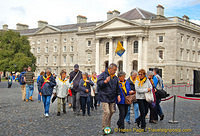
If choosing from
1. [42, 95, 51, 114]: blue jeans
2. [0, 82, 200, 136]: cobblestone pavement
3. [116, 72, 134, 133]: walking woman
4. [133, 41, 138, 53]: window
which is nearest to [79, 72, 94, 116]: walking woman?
[0, 82, 200, 136]: cobblestone pavement

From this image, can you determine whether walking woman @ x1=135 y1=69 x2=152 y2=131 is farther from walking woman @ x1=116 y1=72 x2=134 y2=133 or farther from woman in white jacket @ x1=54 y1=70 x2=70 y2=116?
woman in white jacket @ x1=54 y1=70 x2=70 y2=116

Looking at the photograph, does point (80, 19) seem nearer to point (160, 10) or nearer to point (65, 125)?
point (160, 10)

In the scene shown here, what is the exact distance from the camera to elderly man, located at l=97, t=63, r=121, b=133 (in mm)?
8297

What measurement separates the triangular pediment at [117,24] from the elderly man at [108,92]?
154 ft

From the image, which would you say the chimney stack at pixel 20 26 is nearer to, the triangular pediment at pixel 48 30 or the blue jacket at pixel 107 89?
the triangular pediment at pixel 48 30

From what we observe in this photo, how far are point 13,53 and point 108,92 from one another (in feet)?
177

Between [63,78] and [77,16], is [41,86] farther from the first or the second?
[77,16]

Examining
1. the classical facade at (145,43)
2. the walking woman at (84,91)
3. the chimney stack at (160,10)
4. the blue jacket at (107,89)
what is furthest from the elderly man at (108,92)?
the chimney stack at (160,10)

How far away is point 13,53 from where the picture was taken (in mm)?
58875

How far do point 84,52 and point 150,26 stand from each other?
1742cm

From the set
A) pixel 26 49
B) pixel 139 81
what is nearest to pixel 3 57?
pixel 26 49

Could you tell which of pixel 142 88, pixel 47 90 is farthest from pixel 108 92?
pixel 47 90

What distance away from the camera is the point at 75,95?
12.9 m

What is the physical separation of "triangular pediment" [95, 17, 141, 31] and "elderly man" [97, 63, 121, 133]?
46.8m
